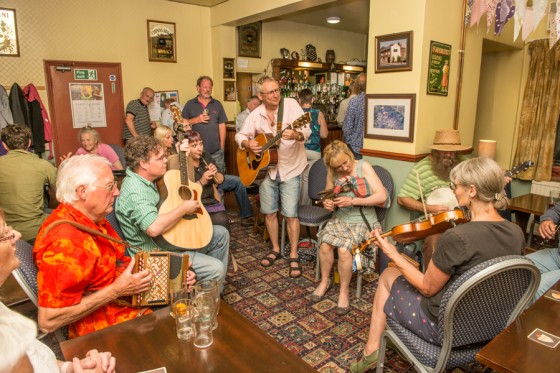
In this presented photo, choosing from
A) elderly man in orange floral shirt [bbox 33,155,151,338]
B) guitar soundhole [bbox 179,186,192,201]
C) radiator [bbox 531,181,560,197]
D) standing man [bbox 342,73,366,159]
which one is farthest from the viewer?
radiator [bbox 531,181,560,197]

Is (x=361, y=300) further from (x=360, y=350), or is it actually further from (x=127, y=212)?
(x=127, y=212)

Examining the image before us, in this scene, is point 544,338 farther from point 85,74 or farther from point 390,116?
point 85,74

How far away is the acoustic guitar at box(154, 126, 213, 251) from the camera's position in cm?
221

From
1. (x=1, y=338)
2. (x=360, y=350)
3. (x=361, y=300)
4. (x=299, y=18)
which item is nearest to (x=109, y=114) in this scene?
(x=299, y=18)

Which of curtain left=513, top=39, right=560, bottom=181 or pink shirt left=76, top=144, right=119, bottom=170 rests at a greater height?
curtain left=513, top=39, right=560, bottom=181

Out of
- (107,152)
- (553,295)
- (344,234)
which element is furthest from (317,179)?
(107,152)

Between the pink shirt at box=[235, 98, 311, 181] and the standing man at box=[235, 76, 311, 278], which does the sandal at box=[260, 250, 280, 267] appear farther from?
the pink shirt at box=[235, 98, 311, 181]

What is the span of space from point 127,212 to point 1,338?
4.54ft

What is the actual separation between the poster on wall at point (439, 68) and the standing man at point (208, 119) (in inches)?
107

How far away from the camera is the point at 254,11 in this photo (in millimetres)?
5145

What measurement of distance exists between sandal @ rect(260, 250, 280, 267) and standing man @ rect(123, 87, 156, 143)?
3010 mm

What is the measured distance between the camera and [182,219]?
90.4 inches

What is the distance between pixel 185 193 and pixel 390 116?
1.92 metres

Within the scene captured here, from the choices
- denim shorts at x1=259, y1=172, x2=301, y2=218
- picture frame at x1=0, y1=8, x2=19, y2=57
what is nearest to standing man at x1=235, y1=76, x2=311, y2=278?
denim shorts at x1=259, y1=172, x2=301, y2=218
